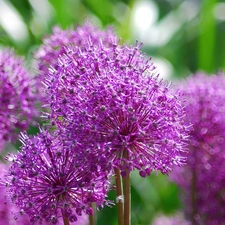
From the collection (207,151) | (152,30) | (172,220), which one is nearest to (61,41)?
(207,151)

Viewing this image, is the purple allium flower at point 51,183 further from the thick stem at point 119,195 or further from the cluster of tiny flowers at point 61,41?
the cluster of tiny flowers at point 61,41

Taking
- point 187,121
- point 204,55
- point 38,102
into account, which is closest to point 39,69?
point 38,102

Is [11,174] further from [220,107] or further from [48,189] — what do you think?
[220,107]

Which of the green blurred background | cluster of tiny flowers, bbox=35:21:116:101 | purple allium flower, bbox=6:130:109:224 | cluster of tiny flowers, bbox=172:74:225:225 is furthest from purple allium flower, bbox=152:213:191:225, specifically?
purple allium flower, bbox=6:130:109:224

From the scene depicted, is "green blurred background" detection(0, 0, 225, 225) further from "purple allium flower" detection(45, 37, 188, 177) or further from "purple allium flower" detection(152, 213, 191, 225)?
"purple allium flower" detection(45, 37, 188, 177)

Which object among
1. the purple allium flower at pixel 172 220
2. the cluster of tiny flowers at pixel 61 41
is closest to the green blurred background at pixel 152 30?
the purple allium flower at pixel 172 220
